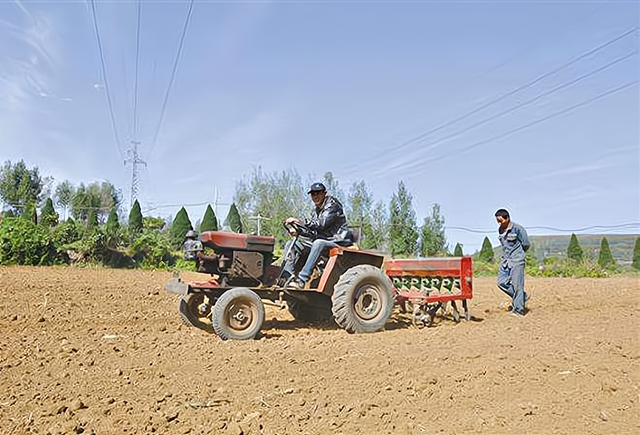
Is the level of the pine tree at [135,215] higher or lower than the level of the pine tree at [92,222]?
higher

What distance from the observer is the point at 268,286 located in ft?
19.7

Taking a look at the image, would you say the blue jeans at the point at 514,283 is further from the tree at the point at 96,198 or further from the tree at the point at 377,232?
the tree at the point at 96,198

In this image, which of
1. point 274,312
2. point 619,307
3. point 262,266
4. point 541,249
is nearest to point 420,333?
point 262,266

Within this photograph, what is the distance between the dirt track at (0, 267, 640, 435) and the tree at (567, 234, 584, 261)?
761 inches

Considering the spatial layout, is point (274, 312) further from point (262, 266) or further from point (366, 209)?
point (366, 209)

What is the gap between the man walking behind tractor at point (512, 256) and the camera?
7.24 metres

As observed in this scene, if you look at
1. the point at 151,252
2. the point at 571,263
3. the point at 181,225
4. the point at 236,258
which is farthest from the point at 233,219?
the point at 236,258

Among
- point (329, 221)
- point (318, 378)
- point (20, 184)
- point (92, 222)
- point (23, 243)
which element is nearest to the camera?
point (318, 378)

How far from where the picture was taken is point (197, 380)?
3676 millimetres

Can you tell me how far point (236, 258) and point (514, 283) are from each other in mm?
3919

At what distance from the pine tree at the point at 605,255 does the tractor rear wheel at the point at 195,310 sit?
22.4 metres

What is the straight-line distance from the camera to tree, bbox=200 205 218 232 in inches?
925

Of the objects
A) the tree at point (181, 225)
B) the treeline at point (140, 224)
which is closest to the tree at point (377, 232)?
the treeline at point (140, 224)

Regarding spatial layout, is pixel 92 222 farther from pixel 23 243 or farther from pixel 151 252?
pixel 23 243
